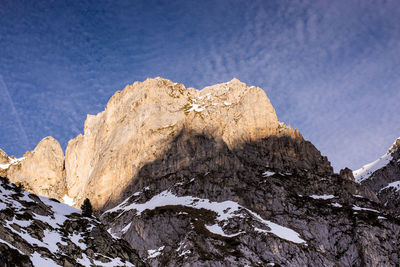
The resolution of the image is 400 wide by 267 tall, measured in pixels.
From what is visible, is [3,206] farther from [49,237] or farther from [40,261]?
[40,261]

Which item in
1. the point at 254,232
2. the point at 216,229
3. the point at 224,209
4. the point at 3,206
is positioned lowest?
the point at 3,206

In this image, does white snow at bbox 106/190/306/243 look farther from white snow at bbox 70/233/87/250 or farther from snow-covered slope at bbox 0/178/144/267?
white snow at bbox 70/233/87/250

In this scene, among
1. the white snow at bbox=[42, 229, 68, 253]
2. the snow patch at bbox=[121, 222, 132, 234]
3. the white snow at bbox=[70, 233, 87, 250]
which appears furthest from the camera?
the snow patch at bbox=[121, 222, 132, 234]

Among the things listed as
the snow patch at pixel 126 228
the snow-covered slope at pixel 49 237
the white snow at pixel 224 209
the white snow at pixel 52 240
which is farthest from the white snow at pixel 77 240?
the snow patch at pixel 126 228

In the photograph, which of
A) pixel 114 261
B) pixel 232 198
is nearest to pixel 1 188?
pixel 114 261

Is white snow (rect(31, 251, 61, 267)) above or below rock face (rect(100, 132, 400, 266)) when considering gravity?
below

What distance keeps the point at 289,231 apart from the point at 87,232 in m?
104

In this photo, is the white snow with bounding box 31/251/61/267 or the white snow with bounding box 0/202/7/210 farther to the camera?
the white snow with bounding box 0/202/7/210

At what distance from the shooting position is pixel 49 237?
83.2m

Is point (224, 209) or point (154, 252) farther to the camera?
point (224, 209)

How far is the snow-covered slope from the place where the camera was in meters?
70.8

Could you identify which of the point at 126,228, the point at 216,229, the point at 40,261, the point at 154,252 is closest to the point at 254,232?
the point at 216,229

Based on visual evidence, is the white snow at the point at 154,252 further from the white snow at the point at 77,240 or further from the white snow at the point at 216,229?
the white snow at the point at 77,240

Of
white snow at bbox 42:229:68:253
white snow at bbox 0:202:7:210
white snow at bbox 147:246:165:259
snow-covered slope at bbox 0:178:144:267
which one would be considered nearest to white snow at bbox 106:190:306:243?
white snow at bbox 147:246:165:259
